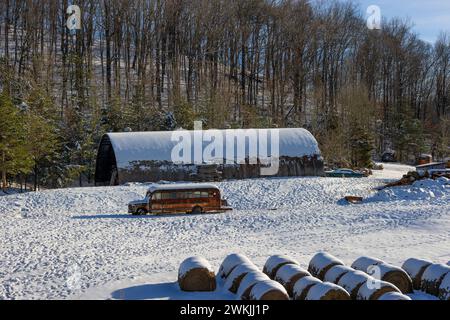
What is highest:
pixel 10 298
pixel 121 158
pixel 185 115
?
pixel 185 115

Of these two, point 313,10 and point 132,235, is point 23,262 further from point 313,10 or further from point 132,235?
point 313,10

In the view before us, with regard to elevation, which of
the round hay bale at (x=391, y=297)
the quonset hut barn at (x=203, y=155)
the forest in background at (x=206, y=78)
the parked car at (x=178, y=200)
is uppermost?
the forest in background at (x=206, y=78)

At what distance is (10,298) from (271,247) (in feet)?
28.7

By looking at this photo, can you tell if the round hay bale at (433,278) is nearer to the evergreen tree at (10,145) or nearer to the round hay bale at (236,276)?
the round hay bale at (236,276)

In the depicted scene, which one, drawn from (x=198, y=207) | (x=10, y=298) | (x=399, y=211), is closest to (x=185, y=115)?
(x=198, y=207)

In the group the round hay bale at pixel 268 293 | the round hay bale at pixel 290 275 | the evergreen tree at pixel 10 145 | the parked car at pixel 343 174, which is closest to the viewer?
the round hay bale at pixel 268 293

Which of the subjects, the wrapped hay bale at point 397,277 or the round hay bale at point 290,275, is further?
the wrapped hay bale at point 397,277

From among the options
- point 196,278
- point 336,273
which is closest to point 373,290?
point 336,273

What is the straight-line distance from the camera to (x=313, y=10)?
82.8 meters

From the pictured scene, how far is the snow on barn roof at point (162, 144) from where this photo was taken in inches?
1437

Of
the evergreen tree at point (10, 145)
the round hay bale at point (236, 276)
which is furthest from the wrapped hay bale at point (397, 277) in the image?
the evergreen tree at point (10, 145)

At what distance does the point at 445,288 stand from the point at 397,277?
1.03m

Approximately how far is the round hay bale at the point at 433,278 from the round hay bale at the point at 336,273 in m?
1.83

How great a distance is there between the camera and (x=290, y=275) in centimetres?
1204
